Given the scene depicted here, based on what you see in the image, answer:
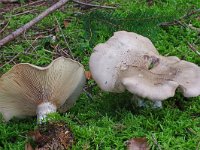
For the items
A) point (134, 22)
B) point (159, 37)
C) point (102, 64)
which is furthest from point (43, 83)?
point (159, 37)

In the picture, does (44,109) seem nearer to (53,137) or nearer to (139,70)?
(53,137)

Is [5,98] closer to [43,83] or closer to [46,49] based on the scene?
[43,83]

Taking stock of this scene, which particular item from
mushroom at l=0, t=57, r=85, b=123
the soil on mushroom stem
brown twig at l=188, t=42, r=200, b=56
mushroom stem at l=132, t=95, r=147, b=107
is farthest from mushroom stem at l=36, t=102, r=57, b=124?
brown twig at l=188, t=42, r=200, b=56

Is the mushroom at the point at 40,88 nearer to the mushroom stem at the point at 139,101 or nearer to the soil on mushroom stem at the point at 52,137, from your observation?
the soil on mushroom stem at the point at 52,137

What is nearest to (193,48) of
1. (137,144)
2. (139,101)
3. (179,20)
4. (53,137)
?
(179,20)

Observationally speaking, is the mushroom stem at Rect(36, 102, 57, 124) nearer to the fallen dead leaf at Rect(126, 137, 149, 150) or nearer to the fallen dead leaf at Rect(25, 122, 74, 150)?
the fallen dead leaf at Rect(25, 122, 74, 150)

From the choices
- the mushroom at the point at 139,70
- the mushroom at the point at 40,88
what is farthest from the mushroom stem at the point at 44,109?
the mushroom at the point at 139,70
